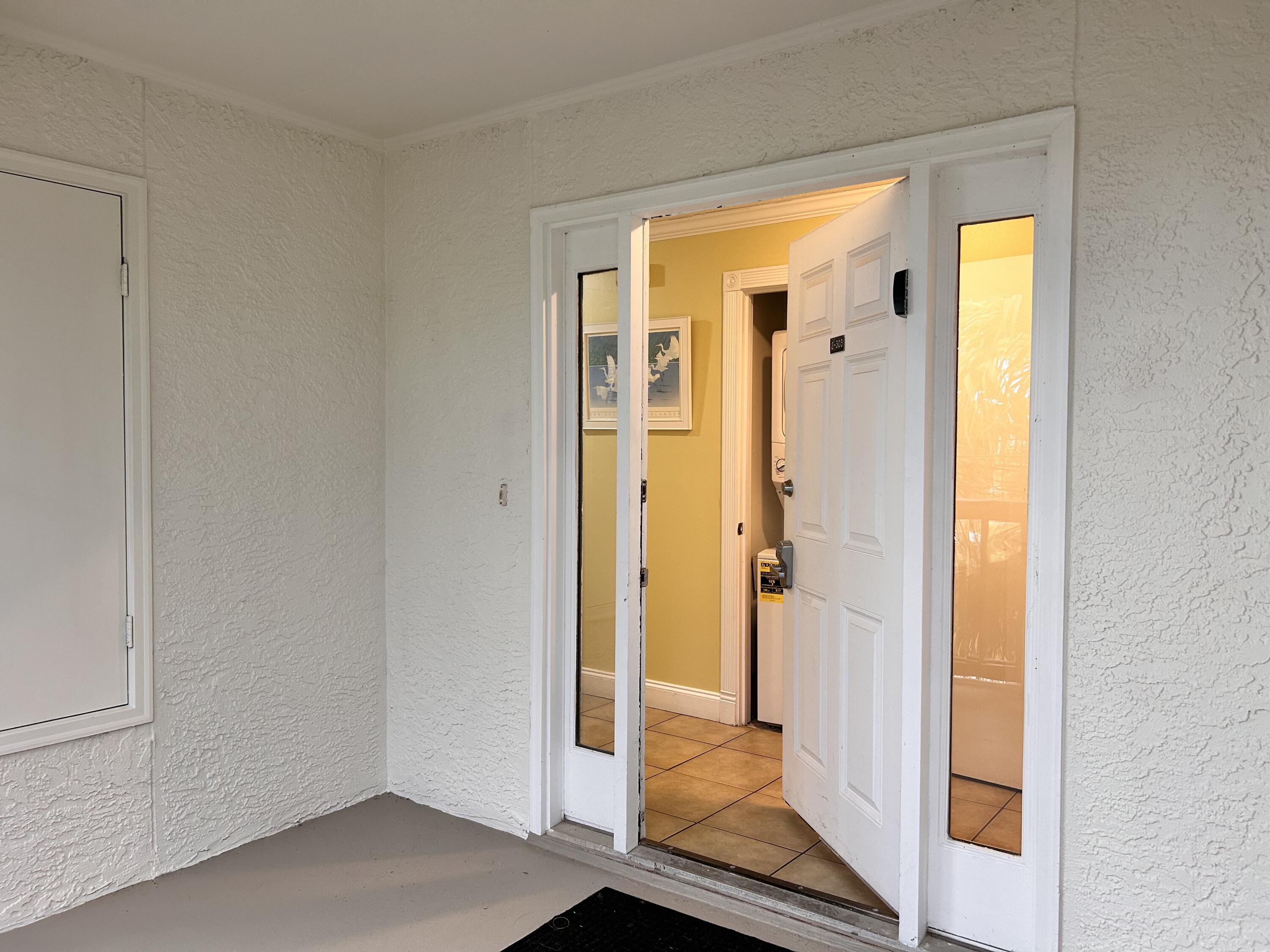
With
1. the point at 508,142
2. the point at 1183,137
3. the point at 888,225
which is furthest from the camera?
the point at 508,142

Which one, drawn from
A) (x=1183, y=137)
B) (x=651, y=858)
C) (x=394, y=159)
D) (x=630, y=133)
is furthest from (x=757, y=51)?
(x=651, y=858)

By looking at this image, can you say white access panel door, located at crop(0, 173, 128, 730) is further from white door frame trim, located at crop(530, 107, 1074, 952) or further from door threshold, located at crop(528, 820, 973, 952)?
door threshold, located at crop(528, 820, 973, 952)

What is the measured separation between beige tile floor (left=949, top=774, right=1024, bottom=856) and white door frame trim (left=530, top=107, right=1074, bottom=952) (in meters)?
0.09

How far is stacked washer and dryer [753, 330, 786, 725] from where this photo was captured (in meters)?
4.48

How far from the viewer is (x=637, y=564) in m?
3.05

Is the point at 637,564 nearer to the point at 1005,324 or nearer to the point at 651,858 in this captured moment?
the point at 651,858

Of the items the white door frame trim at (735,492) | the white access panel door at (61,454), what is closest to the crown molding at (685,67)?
the white access panel door at (61,454)

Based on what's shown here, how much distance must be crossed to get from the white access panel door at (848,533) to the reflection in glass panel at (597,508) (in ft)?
2.23

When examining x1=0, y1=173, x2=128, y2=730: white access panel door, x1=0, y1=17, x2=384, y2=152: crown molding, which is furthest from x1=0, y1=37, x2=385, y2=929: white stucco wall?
x1=0, y1=173, x2=128, y2=730: white access panel door

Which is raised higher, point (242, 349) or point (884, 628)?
point (242, 349)

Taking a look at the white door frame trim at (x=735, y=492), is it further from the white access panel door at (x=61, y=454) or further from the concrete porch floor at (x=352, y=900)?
the white access panel door at (x=61, y=454)

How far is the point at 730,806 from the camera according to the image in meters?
3.50

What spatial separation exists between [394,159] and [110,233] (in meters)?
1.18

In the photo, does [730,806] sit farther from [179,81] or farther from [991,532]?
[179,81]
